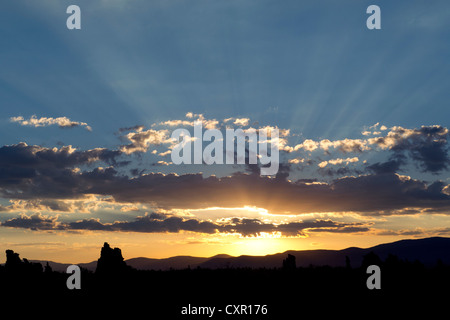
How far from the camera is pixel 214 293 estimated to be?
106750 mm

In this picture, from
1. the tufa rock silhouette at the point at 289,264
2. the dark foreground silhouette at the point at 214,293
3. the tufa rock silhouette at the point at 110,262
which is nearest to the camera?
the dark foreground silhouette at the point at 214,293

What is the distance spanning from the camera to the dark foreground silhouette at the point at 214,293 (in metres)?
87.6

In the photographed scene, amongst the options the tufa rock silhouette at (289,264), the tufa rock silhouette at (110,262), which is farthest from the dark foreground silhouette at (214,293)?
the tufa rock silhouette at (289,264)

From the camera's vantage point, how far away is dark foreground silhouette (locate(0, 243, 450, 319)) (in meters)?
87.6

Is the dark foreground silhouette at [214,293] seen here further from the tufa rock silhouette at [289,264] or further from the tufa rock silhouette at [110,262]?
the tufa rock silhouette at [289,264]

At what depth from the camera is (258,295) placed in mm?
100938

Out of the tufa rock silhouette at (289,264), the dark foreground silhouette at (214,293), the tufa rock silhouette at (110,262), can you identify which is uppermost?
the tufa rock silhouette at (110,262)

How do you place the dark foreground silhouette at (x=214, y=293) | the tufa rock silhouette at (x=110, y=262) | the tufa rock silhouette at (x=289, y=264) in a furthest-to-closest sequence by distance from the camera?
the tufa rock silhouette at (x=289, y=264)
the tufa rock silhouette at (x=110, y=262)
the dark foreground silhouette at (x=214, y=293)

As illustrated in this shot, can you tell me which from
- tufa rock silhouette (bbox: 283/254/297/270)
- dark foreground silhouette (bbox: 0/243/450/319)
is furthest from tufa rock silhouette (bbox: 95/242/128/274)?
tufa rock silhouette (bbox: 283/254/297/270)

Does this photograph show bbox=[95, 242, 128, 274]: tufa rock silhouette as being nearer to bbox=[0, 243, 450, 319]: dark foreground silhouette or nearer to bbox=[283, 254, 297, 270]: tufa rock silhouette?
bbox=[0, 243, 450, 319]: dark foreground silhouette
